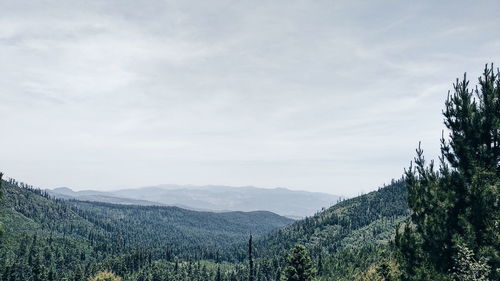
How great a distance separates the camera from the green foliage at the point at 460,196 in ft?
75.8

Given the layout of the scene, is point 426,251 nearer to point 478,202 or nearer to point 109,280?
point 478,202

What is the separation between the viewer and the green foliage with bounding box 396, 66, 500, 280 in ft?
75.8

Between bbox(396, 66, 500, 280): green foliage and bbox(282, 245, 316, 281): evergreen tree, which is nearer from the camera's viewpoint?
bbox(396, 66, 500, 280): green foliage

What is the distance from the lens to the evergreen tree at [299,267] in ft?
213

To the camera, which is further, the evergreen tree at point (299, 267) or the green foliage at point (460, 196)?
the evergreen tree at point (299, 267)

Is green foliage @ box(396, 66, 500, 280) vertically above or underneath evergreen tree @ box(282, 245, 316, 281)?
above

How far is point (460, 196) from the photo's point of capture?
25141 mm

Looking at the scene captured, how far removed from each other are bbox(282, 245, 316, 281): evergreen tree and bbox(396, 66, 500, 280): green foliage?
4055 cm

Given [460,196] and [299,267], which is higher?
[460,196]

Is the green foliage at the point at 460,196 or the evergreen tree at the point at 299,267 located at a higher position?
the green foliage at the point at 460,196

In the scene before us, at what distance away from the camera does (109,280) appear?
122875mm

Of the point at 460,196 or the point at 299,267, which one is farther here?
the point at 299,267

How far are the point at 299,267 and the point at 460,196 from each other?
44.8 m

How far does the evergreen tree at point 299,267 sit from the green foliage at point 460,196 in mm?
40550
